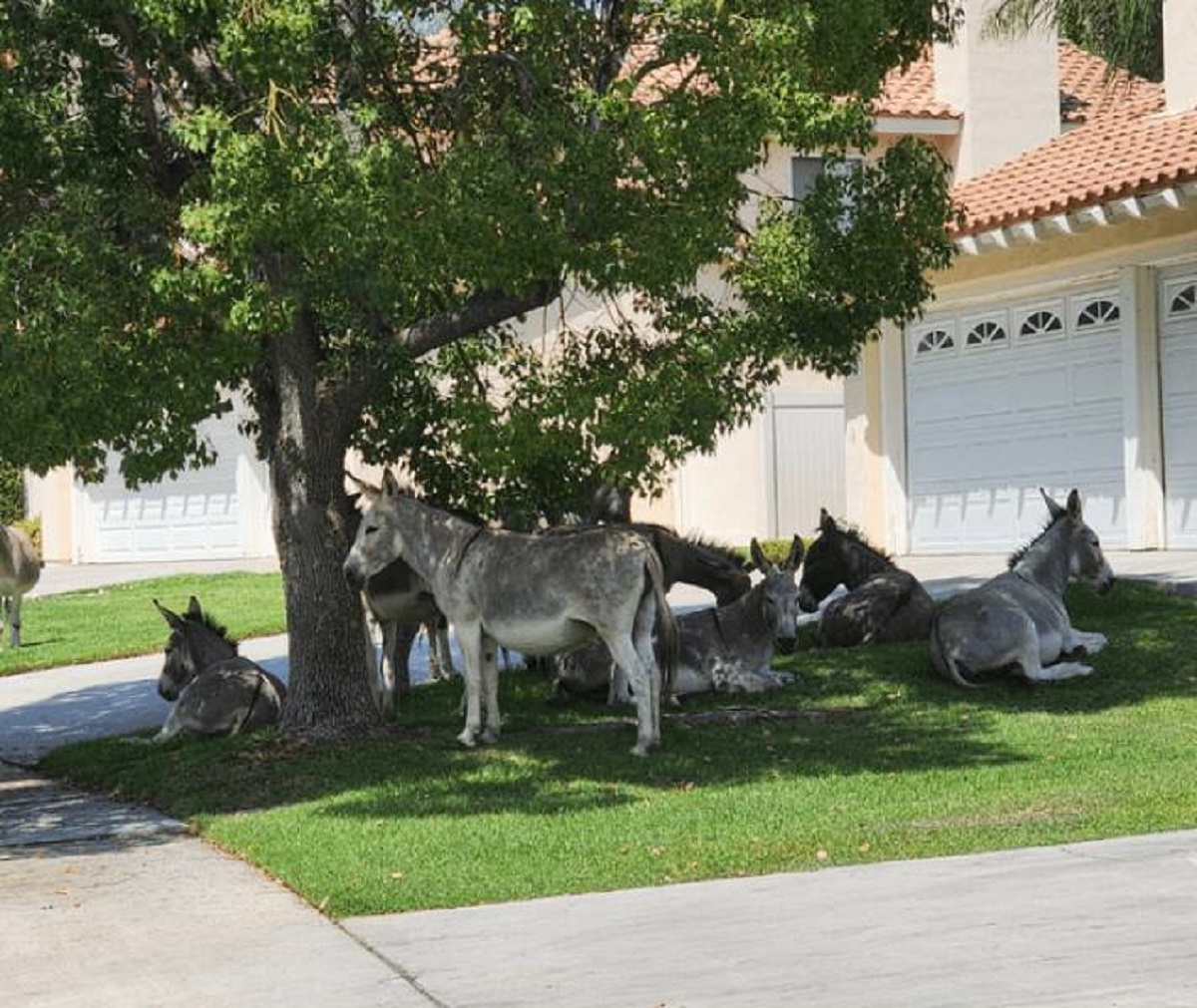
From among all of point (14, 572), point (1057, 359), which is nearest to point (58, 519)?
point (14, 572)

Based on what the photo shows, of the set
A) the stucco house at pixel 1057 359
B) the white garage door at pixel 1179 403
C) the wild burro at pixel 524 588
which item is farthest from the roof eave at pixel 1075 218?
the wild burro at pixel 524 588

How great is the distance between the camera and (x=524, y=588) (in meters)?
12.7

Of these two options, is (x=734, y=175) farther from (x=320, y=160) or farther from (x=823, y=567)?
(x=823, y=567)

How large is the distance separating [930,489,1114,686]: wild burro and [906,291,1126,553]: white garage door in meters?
7.70

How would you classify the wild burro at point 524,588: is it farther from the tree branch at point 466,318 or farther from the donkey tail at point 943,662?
the donkey tail at point 943,662

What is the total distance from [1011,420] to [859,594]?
8216 mm

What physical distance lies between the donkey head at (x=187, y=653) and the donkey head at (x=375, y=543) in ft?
8.11

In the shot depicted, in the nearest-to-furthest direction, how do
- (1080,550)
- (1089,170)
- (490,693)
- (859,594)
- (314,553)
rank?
1. (490,693)
2. (314,553)
3. (1080,550)
4. (859,594)
5. (1089,170)

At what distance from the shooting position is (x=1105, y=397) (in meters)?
23.4

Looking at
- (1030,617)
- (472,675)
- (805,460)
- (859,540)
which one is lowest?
(472,675)

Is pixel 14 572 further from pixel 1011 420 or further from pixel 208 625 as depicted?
pixel 1011 420

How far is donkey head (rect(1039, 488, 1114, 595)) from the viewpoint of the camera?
15625mm

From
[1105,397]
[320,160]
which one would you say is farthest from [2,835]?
[1105,397]

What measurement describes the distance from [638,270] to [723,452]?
20.2m
